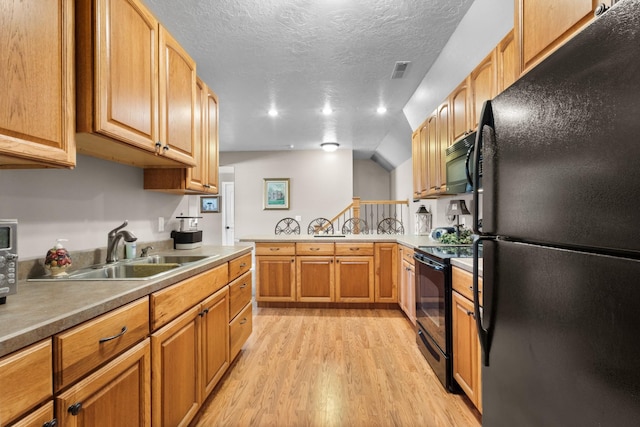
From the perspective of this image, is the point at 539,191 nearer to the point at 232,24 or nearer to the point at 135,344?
the point at 135,344

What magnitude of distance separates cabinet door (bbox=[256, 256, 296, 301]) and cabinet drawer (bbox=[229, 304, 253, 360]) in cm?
110

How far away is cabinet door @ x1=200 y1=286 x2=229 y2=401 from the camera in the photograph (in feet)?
5.75

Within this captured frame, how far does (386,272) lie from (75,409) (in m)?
3.24

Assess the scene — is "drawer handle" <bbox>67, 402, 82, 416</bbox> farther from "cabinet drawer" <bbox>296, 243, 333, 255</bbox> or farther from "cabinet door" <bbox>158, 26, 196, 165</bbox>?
"cabinet drawer" <bbox>296, 243, 333, 255</bbox>

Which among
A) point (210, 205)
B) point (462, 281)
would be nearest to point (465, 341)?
point (462, 281)

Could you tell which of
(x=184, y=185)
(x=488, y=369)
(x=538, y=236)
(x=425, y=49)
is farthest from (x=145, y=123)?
(x=425, y=49)

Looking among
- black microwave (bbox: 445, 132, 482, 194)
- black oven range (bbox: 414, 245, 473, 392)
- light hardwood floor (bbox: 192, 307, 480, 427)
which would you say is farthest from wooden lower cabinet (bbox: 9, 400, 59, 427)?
black microwave (bbox: 445, 132, 482, 194)

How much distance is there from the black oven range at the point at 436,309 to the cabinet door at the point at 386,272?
3.61ft

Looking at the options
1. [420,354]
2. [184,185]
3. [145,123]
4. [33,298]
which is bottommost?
[420,354]

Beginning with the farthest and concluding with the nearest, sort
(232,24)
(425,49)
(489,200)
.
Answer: (425,49), (232,24), (489,200)

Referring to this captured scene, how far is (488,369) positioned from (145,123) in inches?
73.8

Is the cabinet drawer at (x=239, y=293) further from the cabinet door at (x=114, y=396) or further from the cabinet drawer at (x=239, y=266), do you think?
the cabinet door at (x=114, y=396)

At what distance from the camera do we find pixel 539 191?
769 millimetres

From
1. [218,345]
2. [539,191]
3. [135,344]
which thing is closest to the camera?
[539,191]
